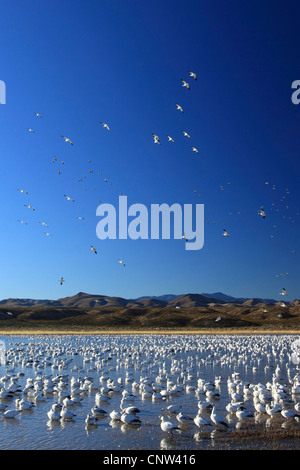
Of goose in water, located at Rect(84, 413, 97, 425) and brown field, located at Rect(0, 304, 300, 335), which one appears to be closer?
goose in water, located at Rect(84, 413, 97, 425)

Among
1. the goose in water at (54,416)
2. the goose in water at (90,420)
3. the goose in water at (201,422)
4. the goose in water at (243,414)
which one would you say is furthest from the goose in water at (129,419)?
the goose in water at (243,414)

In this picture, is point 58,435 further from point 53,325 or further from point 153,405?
point 53,325

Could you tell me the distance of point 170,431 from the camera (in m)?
11.6

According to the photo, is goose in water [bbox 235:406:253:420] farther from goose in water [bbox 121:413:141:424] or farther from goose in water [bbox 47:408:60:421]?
goose in water [bbox 47:408:60:421]

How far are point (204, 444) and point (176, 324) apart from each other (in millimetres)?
64381

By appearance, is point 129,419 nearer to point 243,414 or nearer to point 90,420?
point 90,420

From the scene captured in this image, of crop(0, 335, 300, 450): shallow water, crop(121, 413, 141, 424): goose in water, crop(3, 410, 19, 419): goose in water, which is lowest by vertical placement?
crop(0, 335, 300, 450): shallow water

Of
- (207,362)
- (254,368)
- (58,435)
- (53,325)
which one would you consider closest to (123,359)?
(207,362)

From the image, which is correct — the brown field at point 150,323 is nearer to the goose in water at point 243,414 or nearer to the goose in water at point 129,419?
the goose in water at point 243,414

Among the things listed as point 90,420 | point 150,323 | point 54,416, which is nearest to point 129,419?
point 90,420

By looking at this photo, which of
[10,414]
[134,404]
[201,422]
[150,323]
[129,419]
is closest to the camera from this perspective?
[201,422]

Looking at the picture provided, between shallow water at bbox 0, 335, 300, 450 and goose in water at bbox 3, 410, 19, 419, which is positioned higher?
goose in water at bbox 3, 410, 19, 419

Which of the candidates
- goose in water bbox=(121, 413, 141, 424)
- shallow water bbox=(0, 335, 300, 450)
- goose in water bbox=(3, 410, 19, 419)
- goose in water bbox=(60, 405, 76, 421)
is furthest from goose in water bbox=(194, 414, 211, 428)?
goose in water bbox=(3, 410, 19, 419)

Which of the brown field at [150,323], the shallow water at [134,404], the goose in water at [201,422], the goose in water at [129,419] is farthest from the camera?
the brown field at [150,323]
